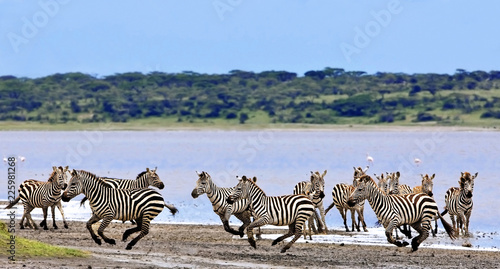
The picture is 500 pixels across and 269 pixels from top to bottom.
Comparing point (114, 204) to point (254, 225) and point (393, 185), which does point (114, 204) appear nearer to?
point (254, 225)

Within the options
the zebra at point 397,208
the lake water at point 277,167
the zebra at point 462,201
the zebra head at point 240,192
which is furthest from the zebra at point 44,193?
the zebra at point 462,201

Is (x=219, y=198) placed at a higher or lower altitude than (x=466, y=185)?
lower

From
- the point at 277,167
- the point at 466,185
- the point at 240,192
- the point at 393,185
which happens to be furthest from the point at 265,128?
the point at 240,192

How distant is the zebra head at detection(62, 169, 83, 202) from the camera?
18312 mm

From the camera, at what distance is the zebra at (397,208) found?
62.2ft

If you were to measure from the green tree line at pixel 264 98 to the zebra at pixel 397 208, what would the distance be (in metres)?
99.2

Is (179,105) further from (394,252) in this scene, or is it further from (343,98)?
(394,252)

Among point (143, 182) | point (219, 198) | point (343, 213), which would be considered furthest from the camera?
point (343, 213)

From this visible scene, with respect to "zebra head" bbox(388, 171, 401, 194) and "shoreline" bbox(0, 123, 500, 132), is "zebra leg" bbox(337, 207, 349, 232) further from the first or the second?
"shoreline" bbox(0, 123, 500, 132)

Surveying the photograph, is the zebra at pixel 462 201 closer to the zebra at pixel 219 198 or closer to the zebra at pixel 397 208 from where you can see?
the zebra at pixel 397 208

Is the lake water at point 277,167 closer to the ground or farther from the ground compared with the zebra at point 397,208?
closer to the ground

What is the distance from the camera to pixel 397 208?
19047mm

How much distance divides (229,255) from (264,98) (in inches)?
5080

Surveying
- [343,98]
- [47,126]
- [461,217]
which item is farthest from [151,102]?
[461,217]
